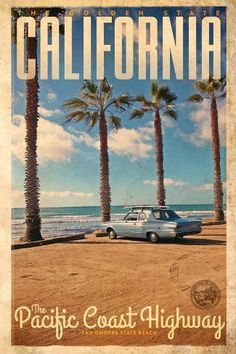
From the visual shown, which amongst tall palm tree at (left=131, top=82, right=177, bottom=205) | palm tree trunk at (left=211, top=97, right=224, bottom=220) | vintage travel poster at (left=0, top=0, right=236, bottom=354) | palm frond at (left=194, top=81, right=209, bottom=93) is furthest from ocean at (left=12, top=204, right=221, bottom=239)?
palm frond at (left=194, top=81, right=209, bottom=93)

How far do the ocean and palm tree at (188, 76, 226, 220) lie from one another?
0.17m

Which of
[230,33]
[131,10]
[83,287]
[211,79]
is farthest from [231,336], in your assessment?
[131,10]

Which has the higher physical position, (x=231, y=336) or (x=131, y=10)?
(x=131, y=10)

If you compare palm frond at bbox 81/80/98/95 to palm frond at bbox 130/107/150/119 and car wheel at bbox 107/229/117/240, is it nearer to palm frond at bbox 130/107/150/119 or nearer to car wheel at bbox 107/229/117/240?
palm frond at bbox 130/107/150/119

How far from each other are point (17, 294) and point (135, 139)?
2.72 metres

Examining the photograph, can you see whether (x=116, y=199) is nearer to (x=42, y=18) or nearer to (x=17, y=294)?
(x=17, y=294)

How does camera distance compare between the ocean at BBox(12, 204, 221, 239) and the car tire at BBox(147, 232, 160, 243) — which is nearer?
the ocean at BBox(12, 204, 221, 239)

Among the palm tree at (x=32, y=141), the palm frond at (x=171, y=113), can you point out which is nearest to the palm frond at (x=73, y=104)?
the palm tree at (x=32, y=141)

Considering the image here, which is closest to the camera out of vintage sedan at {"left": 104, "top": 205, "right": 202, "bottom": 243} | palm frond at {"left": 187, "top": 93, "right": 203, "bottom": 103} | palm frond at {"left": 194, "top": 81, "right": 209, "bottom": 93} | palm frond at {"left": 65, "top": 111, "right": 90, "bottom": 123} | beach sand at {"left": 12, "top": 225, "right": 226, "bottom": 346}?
beach sand at {"left": 12, "top": 225, "right": 226, "bottom": 346}

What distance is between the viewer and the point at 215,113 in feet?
A: 23.6

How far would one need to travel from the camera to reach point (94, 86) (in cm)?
721

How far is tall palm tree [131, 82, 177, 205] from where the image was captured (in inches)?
281

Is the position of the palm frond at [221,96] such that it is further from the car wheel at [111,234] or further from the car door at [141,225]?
the car wheel at [111,234]

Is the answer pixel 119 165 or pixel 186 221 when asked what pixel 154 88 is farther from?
pixel 186 221
